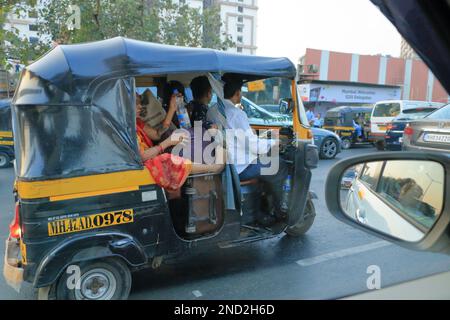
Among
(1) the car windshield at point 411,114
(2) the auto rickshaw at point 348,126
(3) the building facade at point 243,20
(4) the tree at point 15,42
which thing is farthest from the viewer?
(3) the building facade at point 243,20

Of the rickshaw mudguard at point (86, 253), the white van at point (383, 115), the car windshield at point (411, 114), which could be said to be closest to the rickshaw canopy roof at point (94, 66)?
the rickshaw mudguard at point (86, 253)

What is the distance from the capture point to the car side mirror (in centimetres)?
132

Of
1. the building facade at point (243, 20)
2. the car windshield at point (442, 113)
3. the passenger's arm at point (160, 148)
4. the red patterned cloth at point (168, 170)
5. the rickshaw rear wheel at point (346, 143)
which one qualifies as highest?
the building facade at point (243, 20)

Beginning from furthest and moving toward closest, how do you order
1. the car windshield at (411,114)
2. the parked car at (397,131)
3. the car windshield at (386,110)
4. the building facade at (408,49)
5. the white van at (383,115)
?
the car windshield at (386,110), the white van at (383,115), the car windshield at (411,114), the parked car at (397,131), the building facade at (408,49)

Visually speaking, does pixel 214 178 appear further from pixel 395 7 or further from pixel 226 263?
pixel 395 7

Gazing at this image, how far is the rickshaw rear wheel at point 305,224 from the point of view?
4.90 m

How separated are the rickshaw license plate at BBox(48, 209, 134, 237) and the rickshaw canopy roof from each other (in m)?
0.91

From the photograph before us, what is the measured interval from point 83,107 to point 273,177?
7.20ft

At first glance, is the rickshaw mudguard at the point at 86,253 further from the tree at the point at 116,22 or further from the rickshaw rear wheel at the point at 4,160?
the rickshaw rear wheel at the point at 4,160

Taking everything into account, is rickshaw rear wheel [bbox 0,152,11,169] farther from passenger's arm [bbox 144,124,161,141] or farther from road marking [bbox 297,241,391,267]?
road marking [bbox 297,241,391,267]

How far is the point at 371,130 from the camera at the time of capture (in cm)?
1585

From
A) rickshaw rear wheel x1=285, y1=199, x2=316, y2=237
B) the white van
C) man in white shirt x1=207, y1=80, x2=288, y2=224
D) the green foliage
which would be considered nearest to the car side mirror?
man in white shirt x1=207, y1=80, x2=288, y2=224

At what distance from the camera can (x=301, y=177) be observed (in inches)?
169

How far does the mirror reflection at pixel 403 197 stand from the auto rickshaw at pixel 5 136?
10813 mm
